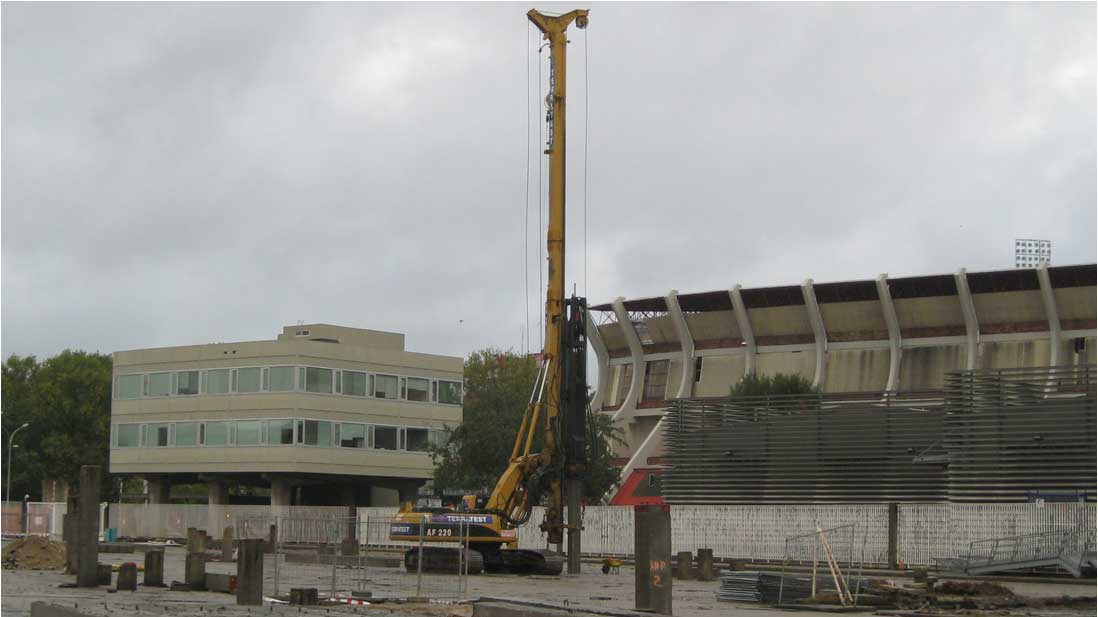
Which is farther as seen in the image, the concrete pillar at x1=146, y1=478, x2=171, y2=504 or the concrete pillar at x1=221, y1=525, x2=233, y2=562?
the concrete pillar at x1=146, y1=478, x2=171, y2=504

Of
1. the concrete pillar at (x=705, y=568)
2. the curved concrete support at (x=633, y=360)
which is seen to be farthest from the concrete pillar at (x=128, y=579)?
the curved concrete support at (x=633, y=360)

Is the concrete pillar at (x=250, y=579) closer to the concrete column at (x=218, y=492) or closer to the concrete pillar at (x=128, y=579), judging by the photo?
the concrete pillar at (x=128, y=579)

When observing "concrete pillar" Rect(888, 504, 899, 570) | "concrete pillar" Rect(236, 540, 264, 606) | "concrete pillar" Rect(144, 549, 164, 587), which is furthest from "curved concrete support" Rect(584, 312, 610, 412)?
"concrete pillar" Rect(236, 540, 264, 606)

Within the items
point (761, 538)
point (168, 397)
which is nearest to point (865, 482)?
point (761, 538)

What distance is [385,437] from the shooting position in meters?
80.7

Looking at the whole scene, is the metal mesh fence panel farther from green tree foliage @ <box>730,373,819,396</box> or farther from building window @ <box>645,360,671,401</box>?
building window @ <box>645,360,671,401</box>

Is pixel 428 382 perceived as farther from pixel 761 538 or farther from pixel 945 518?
pixel 945 518

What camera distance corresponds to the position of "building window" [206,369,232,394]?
7900cm

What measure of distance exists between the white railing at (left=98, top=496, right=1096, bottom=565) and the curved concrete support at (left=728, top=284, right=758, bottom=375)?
3987 centimetres

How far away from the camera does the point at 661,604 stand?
23422 millimetres

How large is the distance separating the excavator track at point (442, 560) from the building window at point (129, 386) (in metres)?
44.0

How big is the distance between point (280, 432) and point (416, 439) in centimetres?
864

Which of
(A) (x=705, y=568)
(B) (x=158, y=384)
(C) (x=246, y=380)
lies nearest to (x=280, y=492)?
(C) (x=246, y=380)

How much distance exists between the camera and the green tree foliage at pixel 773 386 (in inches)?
3533
